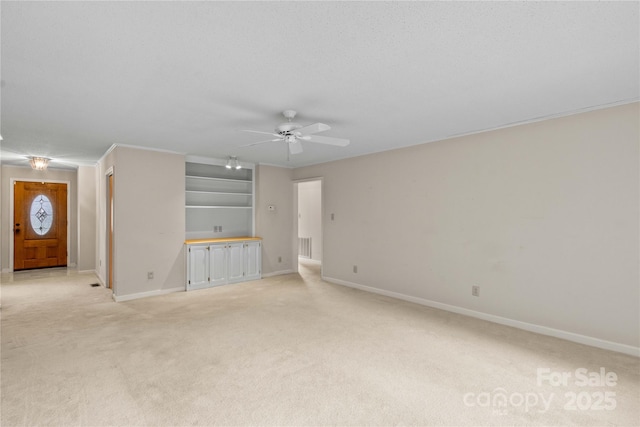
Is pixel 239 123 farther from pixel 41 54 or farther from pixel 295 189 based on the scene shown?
pixel 295 189

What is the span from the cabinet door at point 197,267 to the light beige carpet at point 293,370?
3.44 ft

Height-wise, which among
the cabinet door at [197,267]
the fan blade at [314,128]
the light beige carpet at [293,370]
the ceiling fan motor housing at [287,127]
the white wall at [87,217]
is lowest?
the light beige carpet at [293,370]

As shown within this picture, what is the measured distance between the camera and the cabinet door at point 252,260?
5754 mm

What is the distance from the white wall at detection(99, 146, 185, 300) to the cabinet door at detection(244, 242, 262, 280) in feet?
3.74

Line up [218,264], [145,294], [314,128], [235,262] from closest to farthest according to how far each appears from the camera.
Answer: [314,128] → [145,294] → [218,264] → [235,262]

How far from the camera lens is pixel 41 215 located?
6918 mm

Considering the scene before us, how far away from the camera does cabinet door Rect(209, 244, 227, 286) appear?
209 inches

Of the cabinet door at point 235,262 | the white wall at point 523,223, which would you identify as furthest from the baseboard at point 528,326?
the cabinet door at point 235,262

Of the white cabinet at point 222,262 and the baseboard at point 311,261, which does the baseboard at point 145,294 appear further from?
the baseboard at point 311,261

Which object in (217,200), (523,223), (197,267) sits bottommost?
(197,267)

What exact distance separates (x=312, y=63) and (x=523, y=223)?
295cm

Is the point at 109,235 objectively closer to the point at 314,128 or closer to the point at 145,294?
the point at 145,294

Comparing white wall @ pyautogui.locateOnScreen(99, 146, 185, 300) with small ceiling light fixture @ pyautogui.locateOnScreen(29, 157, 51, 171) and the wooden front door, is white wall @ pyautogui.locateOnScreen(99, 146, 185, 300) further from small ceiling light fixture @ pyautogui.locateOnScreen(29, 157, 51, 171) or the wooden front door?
the wooden front door

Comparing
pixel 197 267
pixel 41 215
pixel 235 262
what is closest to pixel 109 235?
pixel 197 267
